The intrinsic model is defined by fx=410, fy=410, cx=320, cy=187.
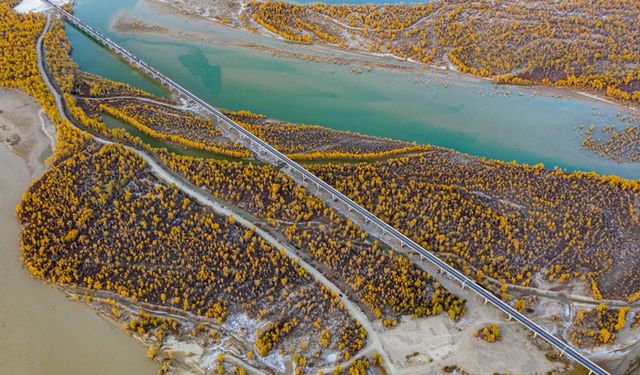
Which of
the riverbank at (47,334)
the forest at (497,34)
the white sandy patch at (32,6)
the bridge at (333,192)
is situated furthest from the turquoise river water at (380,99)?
the riverbank at (47,334)

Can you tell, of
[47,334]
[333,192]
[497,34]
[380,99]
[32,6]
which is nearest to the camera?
[47,334]

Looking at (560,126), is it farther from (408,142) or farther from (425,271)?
(425,271)

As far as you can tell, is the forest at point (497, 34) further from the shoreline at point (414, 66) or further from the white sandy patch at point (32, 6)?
the white sandy patch at point (32, 6)

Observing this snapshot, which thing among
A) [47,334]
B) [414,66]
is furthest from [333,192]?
[414,66]

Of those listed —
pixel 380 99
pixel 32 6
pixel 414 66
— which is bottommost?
pixel 380 99

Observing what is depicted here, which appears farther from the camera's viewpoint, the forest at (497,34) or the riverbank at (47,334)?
the forest at (497,34)

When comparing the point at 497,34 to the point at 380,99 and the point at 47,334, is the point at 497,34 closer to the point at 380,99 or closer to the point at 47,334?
the point at 380,99

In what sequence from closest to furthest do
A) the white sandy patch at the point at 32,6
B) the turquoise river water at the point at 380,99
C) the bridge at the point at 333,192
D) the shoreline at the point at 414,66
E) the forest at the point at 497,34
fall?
the bridge at the point at 333,192 < the turquoise river water at the point at 380,99 < the shoreline at the point at 414,66 < the forest at the point at 497,34 < the white sandy patch at the point at 32,6
